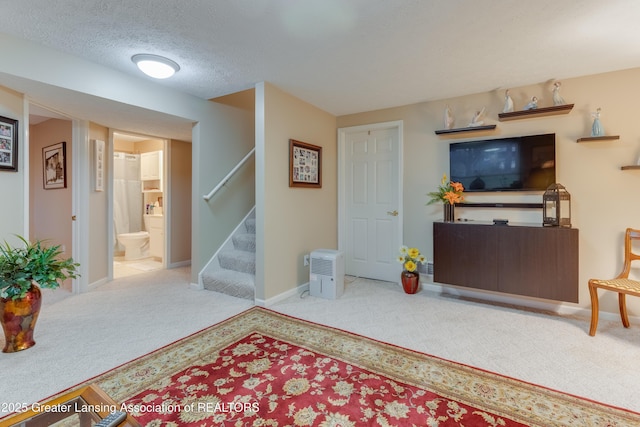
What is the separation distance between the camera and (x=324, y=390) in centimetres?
169

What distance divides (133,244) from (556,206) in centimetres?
618

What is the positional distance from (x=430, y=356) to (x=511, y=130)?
2501 mm

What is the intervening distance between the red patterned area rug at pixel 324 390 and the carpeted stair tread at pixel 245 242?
1.60 metres

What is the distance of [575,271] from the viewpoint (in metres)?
2.54

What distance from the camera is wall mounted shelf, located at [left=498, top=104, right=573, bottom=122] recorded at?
272cm

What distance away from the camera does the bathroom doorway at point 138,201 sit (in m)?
5.16

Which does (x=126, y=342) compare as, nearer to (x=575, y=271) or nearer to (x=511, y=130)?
(x=575, y=271)

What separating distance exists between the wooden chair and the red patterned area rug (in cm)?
Result: 104

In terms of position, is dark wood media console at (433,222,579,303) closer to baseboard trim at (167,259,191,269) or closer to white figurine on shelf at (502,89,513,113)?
white figurine on shelf at (502,89,513,113)

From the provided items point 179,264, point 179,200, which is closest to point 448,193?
point 179,200

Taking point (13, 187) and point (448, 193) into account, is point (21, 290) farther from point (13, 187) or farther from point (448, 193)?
point (448, 193)

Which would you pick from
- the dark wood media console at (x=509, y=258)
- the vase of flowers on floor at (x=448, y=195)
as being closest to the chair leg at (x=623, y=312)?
the dark wood media console at (x=509, y=258)

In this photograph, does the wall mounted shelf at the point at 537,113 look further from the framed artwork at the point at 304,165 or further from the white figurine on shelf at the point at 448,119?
the framed artwork at the point at 304,165

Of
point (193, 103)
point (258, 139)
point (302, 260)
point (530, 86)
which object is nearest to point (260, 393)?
point (302, 260)
